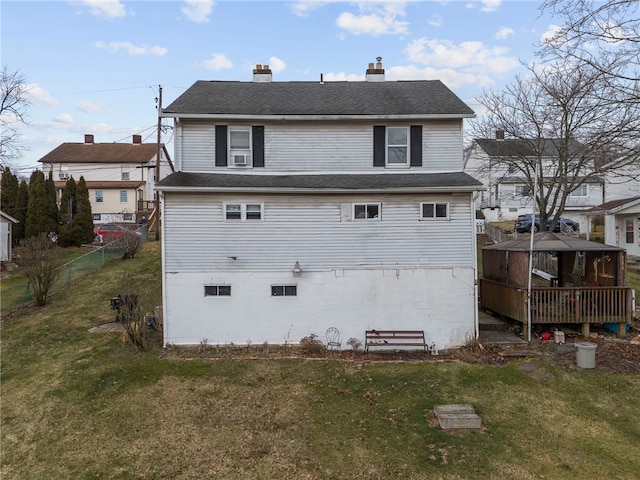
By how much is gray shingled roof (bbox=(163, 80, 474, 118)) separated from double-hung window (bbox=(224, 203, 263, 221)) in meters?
2.96

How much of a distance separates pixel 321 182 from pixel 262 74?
6.53m

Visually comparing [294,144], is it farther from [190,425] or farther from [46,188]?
A: [46,188]

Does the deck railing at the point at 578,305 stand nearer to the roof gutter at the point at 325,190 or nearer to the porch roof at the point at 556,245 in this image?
the porch roof at the point at 556,245

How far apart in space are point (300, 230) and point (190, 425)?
594cm

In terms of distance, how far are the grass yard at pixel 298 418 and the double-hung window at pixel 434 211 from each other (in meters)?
4.20

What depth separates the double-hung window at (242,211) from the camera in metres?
11.7

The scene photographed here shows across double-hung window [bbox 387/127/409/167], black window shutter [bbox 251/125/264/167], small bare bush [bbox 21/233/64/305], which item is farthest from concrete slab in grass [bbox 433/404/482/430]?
small bare bush [bbox 21/233/64/305]

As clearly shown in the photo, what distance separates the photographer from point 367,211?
1183 centimetres

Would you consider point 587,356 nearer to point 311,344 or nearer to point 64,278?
point 311,344

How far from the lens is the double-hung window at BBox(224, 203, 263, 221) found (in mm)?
11703

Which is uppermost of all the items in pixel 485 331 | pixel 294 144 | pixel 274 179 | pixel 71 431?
pixel 294 144

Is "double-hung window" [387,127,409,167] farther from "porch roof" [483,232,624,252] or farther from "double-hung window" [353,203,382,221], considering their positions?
"porch roof" [483,232,624,252]

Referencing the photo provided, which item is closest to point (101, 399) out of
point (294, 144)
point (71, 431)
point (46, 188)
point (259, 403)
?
point (71, 431)

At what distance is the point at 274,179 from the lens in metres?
12.2
